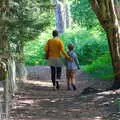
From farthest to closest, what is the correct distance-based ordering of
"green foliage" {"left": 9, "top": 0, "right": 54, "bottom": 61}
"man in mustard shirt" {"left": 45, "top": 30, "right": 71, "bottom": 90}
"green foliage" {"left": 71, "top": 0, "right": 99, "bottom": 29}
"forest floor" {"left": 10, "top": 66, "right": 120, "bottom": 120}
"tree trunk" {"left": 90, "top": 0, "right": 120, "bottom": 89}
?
"green foliage" {"left": 71, "top": 0, "right": 99, "bottom": 29} < "man in mustard shirt" {"left": 45, "top": 30, "right": 71, "bottom": 90} < "tree trunk" {"left": 90, "top": 0, "right": 120, "bottom": 89} < "green foliage" {"left": 9, "top": 0, "right": 54, "bottom": 61} < "forest floor" {"left": 10, "top": 66, "right": 120, "bottom": 120}

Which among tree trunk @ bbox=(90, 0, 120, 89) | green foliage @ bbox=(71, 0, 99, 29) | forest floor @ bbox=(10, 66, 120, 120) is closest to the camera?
forest floor @ bbox=(10, 66, 120, 120)

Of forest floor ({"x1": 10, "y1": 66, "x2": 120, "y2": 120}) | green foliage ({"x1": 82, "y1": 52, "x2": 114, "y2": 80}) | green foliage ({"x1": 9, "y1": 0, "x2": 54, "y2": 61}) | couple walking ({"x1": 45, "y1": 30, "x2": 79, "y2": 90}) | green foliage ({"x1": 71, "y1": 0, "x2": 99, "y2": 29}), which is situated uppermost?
green foliage ({"x1": 71, "y1": 0, "x2": 99, "y2": 29})

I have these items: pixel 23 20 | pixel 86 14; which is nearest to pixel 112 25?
pixel 23 20

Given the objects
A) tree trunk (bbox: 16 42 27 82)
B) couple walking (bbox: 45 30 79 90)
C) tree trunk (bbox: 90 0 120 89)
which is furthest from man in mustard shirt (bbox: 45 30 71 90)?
tree trunk (bbox: 90 0 120 89)

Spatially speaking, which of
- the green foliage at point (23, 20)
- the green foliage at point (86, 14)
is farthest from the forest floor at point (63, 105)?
the green foliage at point (86, 14)

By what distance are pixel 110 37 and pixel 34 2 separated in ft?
9.30

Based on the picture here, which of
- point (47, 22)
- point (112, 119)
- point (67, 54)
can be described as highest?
point (47, 22)

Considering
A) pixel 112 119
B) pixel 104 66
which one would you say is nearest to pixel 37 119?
pixel 112 119

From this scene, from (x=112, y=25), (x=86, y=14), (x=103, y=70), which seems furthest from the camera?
(x=86, y=14)

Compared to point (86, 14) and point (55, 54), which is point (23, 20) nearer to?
point (55, 54)

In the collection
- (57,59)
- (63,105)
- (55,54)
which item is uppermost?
(55,54)

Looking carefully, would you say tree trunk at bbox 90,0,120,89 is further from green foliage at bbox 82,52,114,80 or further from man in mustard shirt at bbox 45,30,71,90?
green foliage at bbox 82,52,114,80

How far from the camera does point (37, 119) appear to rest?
9.59 metres

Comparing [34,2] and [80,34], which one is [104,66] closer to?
[34,2]
